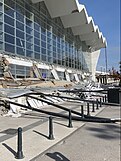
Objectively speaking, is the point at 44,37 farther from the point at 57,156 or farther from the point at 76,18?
the point at 57,156

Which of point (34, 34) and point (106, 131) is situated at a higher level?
point (34, 34)

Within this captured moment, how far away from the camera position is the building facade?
23.0 m

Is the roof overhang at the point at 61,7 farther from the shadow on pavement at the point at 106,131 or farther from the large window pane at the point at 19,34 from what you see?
the shadow on pavement at the point at 106,131

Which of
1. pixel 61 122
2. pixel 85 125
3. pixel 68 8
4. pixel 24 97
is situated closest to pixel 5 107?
pixel 24 97

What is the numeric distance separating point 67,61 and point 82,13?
8.20 metres

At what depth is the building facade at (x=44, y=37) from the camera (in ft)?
75.6

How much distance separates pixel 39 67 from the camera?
94.0 ft

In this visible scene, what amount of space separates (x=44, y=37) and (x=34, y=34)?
3.24 meters

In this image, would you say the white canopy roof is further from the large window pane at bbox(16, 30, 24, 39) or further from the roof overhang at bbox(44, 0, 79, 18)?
the large window pane at bbox(16, 30, 24, 39)

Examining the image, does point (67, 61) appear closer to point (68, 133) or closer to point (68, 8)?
point (68, 8)

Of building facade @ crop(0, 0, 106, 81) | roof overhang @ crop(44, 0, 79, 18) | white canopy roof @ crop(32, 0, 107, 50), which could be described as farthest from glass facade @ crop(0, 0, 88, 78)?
white canopy roof @ crop(32, 0, 107, 50)

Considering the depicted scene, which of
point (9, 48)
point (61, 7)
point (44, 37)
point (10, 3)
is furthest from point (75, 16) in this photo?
point (9, 48)

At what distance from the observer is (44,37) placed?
31.3m

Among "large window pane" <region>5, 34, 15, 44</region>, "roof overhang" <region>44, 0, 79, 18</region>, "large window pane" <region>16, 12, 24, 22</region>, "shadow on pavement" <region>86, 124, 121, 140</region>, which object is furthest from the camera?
"roof overhang" <region>44, 0, 79, 18</region>
